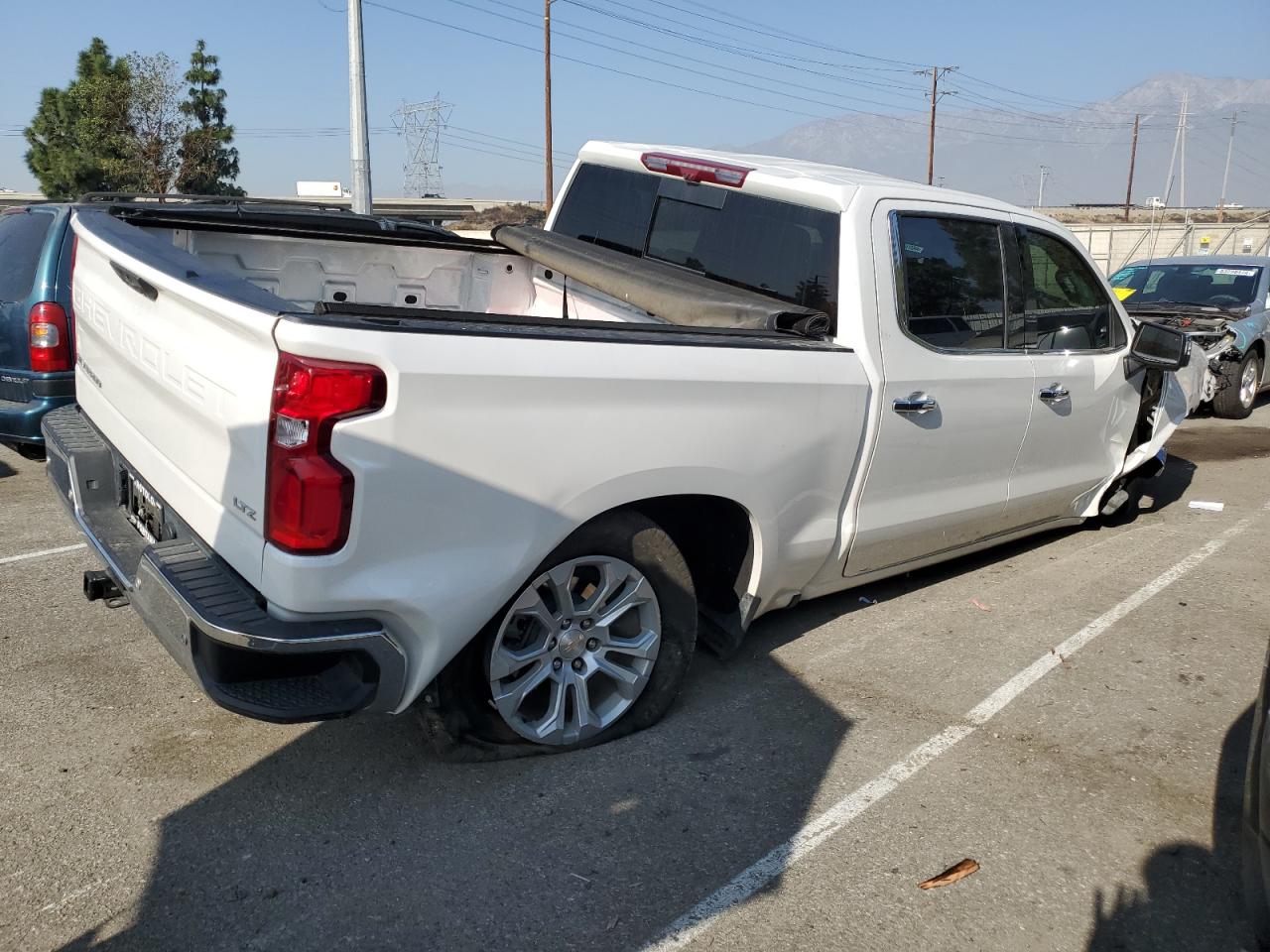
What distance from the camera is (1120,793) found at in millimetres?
3521

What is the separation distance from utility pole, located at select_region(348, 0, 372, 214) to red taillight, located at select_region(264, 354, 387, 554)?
11.9 metres

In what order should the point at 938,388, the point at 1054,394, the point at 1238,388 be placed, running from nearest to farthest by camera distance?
the point at 938,388, the point at 1054,394, the point at 1238,388

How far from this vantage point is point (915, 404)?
4.18m

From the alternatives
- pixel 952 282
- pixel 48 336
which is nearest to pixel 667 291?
pixel 952 282

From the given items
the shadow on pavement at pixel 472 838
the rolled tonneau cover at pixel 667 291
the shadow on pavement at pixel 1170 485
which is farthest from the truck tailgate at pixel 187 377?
the shadow on pavement at pixel 1170 485

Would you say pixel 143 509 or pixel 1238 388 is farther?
pixel 1238 388

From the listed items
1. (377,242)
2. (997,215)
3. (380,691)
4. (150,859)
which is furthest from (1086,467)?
(150,859)

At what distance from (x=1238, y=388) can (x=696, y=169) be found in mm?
8794

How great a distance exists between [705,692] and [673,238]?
1.98 m

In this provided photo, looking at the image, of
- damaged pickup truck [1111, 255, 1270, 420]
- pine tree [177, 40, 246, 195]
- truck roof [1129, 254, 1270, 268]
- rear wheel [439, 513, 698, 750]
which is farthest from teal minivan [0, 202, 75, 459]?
pine tree [177, 40, 246, 195]

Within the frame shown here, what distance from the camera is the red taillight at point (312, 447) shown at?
2.68 m

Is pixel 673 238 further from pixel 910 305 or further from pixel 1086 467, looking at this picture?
pixel 1086 467

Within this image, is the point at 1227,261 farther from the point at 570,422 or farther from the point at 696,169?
the point at 570,422

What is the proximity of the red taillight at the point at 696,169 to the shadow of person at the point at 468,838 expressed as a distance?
2170 mm
